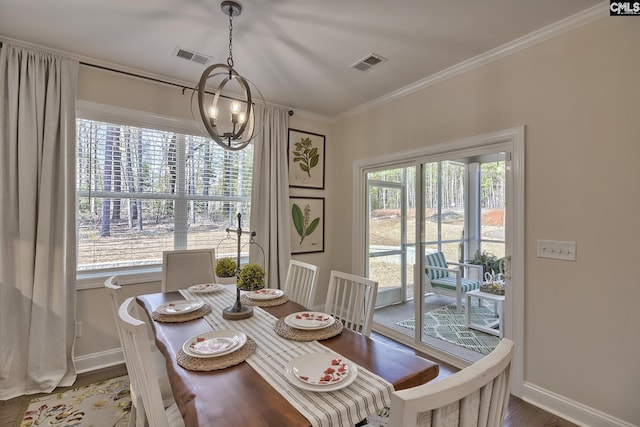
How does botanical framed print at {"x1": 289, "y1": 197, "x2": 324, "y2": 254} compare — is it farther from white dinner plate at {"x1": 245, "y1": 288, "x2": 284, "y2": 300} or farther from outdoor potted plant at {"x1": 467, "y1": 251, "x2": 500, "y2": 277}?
outdoor potted plant at {"x1": 467, "y1": 251, "x2": 500, "y2": 277}

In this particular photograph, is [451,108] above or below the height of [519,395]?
above

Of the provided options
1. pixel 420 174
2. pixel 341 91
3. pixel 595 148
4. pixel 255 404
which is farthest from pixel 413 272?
pixel 255 404

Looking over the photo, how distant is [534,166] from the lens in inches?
87.8

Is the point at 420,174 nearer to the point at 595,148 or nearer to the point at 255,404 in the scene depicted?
the point at 595,148

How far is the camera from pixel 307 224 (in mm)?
4008

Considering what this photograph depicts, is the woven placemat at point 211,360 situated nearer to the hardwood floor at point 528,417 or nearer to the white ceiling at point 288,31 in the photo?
the hardwood floor at point 528,417

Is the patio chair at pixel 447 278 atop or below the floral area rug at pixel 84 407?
atop

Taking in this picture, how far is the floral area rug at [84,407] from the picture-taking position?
6.45ft

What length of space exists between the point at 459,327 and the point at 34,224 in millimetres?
3769

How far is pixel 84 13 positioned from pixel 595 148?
11.5ft

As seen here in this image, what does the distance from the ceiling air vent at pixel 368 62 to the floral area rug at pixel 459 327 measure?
7.68 ft

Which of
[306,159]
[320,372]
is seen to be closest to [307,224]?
[306,159]

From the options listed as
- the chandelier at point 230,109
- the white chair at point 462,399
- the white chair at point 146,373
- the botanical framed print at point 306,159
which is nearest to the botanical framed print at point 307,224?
the botanical framed print at point 306,159

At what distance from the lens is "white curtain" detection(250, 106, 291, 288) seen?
11.5 feet
